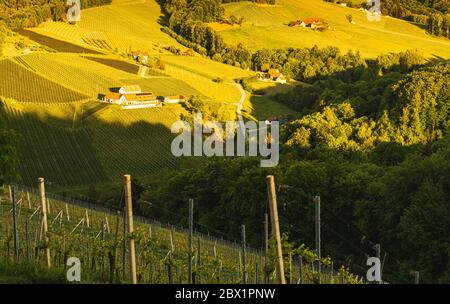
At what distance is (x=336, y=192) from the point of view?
47.0m

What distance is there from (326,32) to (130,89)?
5362 cm

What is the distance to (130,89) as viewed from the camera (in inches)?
3391

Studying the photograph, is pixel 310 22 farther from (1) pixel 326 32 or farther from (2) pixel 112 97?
(2) pixel 112 97

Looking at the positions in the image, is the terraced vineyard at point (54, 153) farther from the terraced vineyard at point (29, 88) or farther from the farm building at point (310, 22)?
the farm building at point (310, 22)

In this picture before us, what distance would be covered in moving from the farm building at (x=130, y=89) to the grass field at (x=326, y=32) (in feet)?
126

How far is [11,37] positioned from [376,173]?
203 ft

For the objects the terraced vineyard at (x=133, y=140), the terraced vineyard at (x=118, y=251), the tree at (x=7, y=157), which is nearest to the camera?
the tree at (x=7, y=157)

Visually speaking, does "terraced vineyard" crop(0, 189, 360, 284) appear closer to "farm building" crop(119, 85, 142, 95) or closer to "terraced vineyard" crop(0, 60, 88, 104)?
"terraced vineyard" crop(0, 60, 88, 104)

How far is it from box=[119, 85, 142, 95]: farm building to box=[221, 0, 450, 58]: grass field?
3844cm

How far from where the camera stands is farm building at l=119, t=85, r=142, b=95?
8443 centimetres

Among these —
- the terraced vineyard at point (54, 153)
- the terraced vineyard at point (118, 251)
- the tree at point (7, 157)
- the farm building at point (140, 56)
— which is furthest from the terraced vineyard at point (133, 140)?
the tree at point (7, 157)

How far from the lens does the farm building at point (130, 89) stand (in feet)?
277
